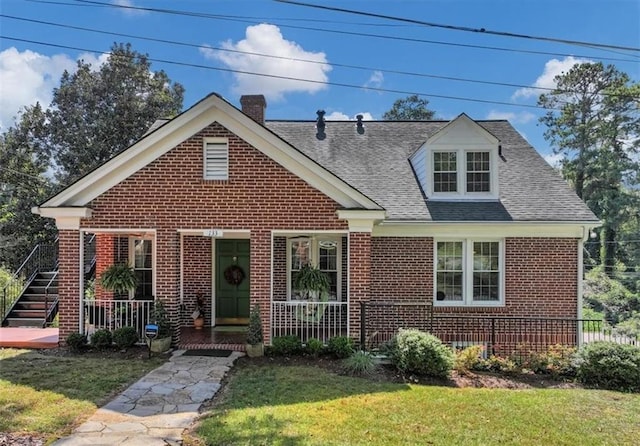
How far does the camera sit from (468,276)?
36.7 feet

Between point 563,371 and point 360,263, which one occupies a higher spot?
point 360,263

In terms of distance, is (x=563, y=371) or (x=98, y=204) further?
(x=98, y=204)

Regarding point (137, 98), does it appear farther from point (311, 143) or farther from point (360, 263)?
point (360, 263)

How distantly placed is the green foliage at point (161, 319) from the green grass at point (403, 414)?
232 centimetres

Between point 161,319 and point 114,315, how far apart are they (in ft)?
5.33

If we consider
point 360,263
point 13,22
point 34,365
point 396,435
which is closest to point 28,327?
point 34,365

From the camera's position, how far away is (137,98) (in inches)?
1089

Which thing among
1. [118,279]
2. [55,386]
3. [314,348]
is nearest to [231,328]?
[118,279]

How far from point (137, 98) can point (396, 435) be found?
1101 inches

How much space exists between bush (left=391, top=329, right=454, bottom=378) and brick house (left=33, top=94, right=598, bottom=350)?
1.45 metres

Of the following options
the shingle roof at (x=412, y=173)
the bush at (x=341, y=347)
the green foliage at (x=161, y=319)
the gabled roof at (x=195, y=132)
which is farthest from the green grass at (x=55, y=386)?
the shingle roof at (x=412, y=173)

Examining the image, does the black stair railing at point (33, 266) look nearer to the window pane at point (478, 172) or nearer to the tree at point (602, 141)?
the window pane at point (478, 172)

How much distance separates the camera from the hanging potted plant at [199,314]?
11.5 m

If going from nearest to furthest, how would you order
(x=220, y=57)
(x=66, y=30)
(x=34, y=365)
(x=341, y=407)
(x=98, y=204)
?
(x=341, y=407), (x=34, y=365), (x=98, y=204), (x=66, y=30), (x=220, y=57)
